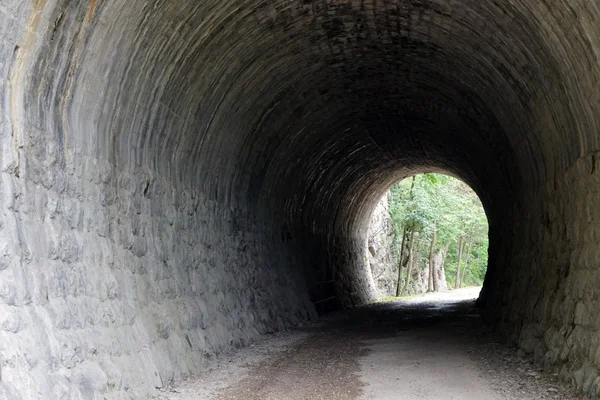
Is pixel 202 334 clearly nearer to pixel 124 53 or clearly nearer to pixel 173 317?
pixel 173 317

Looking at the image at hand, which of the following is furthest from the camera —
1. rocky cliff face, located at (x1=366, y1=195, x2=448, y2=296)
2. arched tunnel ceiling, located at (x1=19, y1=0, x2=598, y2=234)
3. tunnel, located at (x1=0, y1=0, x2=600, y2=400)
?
rocky cliff face, located at (x1=366, y1=195, x2=448, y2=296)

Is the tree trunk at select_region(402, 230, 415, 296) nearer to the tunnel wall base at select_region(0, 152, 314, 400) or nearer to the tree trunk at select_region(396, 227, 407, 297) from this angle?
the tree trunk at select_region(396, 227, 407, 297)

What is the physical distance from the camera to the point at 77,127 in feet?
23.8

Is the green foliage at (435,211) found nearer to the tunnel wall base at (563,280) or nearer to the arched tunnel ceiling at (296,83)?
the arched tunnel ceiling at (296,83)

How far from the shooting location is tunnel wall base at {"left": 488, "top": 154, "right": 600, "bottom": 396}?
751 cm

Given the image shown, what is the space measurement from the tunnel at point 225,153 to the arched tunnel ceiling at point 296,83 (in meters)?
0.04

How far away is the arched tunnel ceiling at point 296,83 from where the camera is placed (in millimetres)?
7152

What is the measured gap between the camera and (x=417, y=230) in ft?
121

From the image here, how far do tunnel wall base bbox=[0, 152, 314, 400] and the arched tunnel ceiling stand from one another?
491 millimetres

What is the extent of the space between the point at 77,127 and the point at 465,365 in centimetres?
626

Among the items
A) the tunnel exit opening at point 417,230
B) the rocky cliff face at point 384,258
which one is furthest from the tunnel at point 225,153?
the tunnel exit opening at point 417,230

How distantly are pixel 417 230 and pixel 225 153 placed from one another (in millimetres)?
26339

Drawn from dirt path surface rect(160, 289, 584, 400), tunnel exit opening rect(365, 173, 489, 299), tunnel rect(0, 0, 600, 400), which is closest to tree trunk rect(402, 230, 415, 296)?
tunnel exit opening rect(365, 173, 489, 299)

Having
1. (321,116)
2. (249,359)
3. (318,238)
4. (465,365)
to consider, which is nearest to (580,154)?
(465,365)
